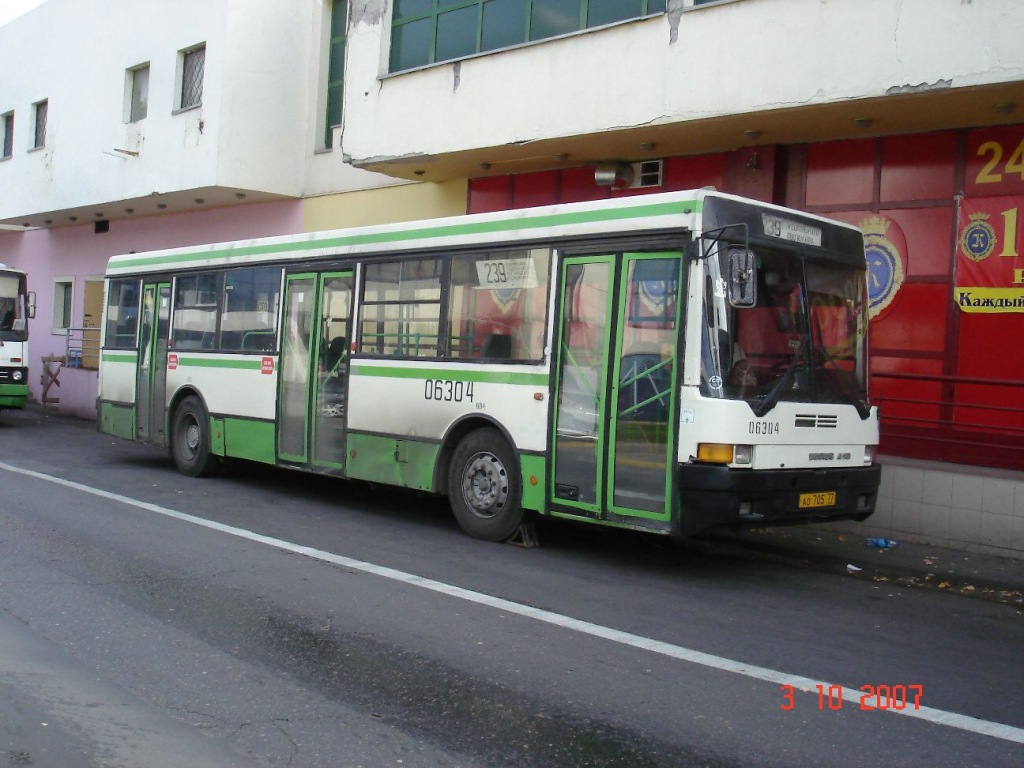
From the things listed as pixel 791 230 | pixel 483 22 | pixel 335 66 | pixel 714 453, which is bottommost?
pixel 714 453

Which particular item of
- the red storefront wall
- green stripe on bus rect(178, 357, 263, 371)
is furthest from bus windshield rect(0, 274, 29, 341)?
the red storefront wall

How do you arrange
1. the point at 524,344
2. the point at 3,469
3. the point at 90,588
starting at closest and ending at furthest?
the point at 90,588
the point at 524,344
the point at 3,469

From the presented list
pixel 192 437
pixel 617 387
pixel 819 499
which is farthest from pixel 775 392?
pixel 192 437

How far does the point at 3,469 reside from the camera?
13.2 m

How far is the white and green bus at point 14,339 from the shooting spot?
63.8ft

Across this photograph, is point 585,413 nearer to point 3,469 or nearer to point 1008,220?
point 1008,220

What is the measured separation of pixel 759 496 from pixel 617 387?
1372mm

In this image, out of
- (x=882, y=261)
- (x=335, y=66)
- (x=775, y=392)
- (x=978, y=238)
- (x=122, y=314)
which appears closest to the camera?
(x=775, y=392)

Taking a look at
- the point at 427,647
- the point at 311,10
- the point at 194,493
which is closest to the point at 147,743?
the point at 427,647

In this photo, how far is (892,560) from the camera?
9500 mm

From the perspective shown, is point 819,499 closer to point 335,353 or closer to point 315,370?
point 335,353

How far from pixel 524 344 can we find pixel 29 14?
23.1 m
